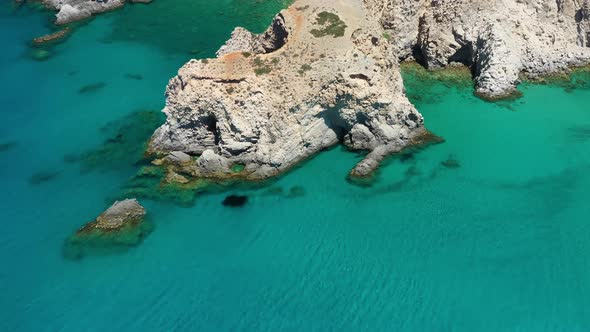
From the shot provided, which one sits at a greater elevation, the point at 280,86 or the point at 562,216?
the point at 280,86

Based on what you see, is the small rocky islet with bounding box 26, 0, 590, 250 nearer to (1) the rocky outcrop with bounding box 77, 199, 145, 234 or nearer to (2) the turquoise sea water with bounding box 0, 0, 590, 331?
(2) the turquoise sea water with bounding box 0, 0, 590, 331

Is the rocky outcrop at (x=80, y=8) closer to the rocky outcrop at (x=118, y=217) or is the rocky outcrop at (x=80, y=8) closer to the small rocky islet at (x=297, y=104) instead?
the small rocky islet at (x=297, y=104)

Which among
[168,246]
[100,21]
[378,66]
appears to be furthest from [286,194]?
[100,21]

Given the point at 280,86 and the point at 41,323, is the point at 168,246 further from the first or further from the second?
the point at 280,86

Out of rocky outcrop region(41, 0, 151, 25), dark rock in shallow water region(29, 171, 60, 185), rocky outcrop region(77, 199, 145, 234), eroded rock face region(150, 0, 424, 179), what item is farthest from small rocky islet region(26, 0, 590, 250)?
rocky outcrop region(41, 0, 151, 25)

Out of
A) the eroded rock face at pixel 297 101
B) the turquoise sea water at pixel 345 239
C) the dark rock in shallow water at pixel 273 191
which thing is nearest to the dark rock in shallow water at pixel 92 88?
the turquoise sea water at pixel 345 239
